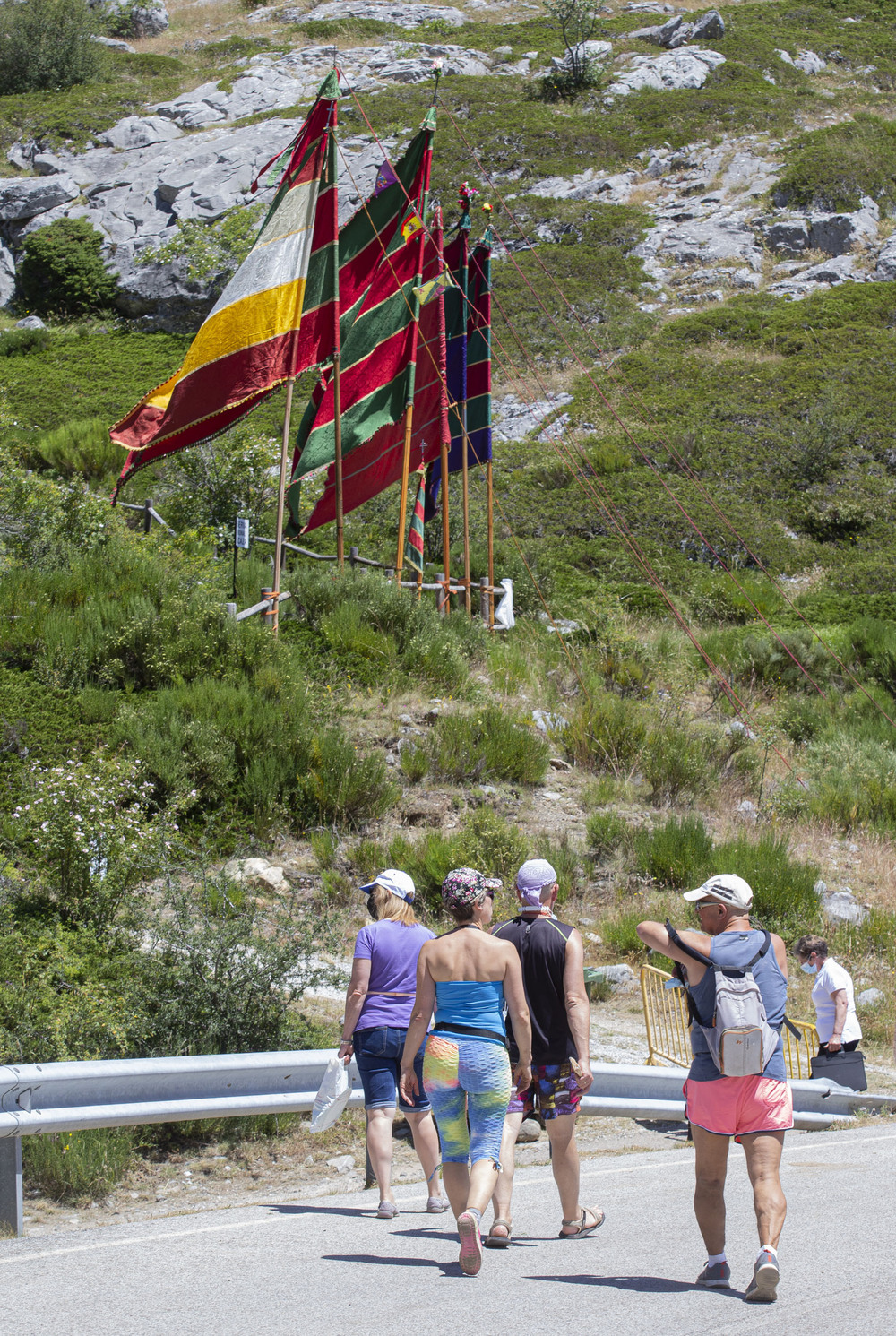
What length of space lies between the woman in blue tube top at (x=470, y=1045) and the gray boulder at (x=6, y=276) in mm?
37360

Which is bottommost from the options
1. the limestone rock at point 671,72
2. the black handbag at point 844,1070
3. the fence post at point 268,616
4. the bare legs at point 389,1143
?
the black handbag at point 844,1070

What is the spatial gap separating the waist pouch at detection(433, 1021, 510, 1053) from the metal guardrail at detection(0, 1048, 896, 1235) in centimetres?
138

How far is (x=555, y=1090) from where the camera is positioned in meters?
4.60

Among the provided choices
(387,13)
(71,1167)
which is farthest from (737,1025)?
(387,13)

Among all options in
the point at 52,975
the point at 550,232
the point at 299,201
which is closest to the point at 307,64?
the point at 550,232

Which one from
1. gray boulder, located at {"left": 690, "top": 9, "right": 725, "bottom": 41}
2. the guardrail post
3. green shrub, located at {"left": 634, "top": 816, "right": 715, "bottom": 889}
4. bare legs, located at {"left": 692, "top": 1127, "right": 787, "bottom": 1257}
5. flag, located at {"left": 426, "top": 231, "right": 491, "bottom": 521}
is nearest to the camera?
bare legs, located at {"left": 692, "top": 1127, "right": 787, "bottom": 1257}

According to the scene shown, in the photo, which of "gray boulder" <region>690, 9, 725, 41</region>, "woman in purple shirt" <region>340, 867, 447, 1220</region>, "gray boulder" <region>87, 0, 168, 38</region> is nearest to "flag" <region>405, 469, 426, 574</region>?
"woman in purple shirt" <region>340, 867, 447, 1220</region>

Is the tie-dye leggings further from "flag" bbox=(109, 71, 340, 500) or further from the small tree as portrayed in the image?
the small tree

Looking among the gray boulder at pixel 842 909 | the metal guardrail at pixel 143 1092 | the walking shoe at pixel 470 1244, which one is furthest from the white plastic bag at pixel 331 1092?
the gray boulder at pixel 842 909

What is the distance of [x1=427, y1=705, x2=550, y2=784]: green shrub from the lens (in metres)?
12.6

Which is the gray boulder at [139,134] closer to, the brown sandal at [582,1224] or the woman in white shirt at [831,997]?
the woman in white shirt at [831,997]

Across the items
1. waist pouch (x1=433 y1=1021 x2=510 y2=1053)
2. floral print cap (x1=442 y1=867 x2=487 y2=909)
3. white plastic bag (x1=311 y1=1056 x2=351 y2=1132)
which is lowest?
white plastic bag (x1=311 y1=1056 x2=351 y2=1132)

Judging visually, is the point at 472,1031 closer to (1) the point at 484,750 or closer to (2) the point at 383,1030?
(2) the point at 383,1030

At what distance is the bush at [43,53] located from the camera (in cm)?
5078
